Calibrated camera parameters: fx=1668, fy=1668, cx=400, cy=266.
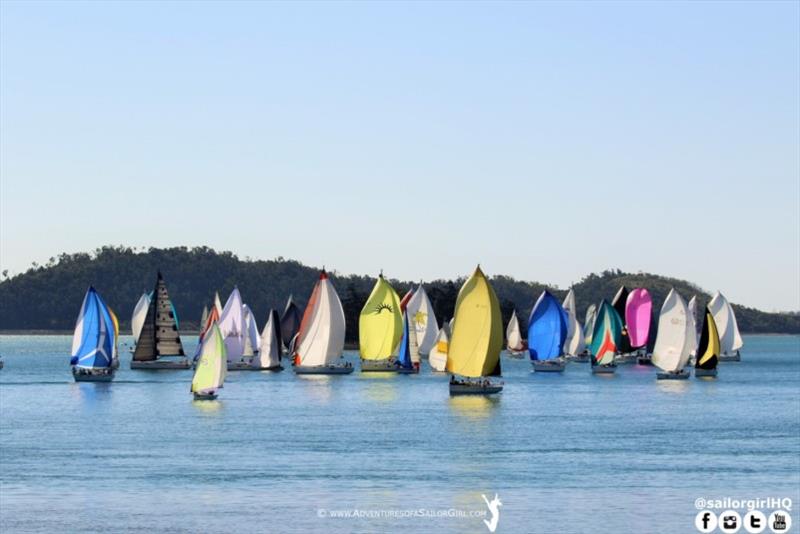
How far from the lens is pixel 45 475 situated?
68.5 meters

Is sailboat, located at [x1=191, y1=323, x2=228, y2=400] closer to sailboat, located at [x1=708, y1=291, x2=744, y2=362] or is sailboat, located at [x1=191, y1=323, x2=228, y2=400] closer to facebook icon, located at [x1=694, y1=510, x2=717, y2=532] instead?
facebook icon, located at [x1=694, y1=510, x2=717, y2=532]

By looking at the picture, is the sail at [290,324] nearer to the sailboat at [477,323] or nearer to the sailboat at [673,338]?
the sailboat at [673,338]

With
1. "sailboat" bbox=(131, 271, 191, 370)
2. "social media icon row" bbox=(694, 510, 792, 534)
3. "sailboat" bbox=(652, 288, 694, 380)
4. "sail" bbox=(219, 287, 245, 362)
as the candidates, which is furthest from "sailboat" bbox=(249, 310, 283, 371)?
"social media icon row" bbox=(694, 510, 792, 534)

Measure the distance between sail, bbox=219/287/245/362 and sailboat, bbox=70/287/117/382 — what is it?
1580 cm

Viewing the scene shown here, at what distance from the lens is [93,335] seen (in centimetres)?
12531

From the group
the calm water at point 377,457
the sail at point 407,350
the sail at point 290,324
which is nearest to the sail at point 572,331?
the sail at point 290,324

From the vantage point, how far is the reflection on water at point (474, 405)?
10162 cm

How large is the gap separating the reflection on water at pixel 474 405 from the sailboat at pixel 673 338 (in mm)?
27166

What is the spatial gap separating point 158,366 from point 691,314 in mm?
47495

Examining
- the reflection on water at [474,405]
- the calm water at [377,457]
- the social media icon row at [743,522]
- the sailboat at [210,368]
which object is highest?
the sailboat at [210,368]

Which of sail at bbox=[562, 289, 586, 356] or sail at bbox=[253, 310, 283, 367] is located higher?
sail at bbox=[562, 289, 586, 356]

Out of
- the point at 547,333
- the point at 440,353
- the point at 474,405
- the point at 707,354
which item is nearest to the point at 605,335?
the point at 547,333

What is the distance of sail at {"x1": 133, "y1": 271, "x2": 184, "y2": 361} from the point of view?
478 feet

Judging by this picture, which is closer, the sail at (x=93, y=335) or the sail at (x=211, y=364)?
the sail at (x=211, y=364)
